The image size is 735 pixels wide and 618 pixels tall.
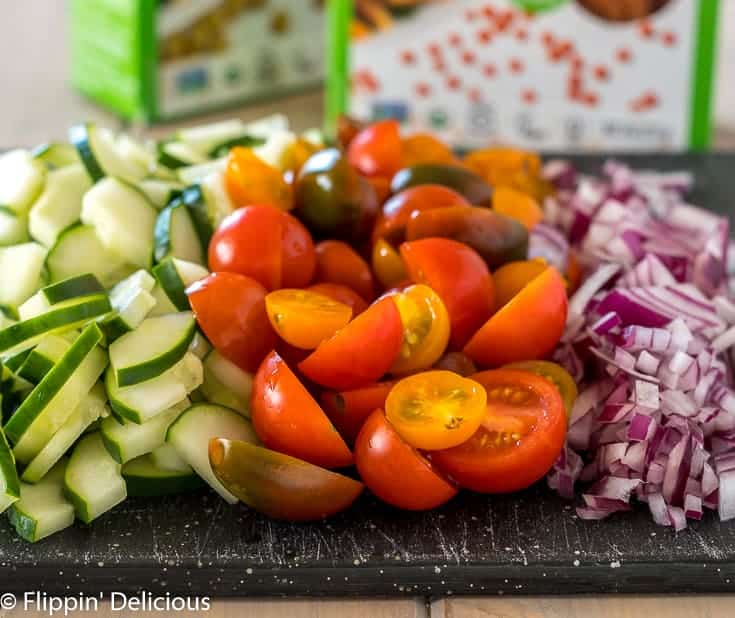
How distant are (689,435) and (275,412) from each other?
57 centimetres

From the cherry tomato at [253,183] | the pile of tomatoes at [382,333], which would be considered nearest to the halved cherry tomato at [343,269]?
the pile of tomatoes at [382,333]

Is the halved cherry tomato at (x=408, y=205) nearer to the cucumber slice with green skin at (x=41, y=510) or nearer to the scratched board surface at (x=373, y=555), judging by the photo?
the scratched board surface at (x=373, y=555)

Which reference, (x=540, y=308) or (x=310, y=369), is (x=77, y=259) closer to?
(x=310, y=369)

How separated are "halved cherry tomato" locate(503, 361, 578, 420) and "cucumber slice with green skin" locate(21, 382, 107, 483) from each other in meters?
0.59

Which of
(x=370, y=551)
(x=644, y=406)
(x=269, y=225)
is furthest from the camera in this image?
(x=269, y=225)

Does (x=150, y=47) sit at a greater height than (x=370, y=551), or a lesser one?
greater

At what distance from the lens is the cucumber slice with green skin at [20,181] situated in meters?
1.98

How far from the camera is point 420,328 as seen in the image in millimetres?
1721

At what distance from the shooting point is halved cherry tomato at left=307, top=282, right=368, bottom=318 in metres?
1.79

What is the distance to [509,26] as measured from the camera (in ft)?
9.75

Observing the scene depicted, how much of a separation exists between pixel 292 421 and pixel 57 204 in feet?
2.03

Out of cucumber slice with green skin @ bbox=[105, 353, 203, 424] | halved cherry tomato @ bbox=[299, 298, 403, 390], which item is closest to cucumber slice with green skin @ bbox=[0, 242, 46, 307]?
cucumber slice with green skin @ bbox=[105, 353, 203, 424]

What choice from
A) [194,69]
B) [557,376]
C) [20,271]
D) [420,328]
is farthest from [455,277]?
[194,69]

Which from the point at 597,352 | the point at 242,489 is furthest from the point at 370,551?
the point at 597,352
